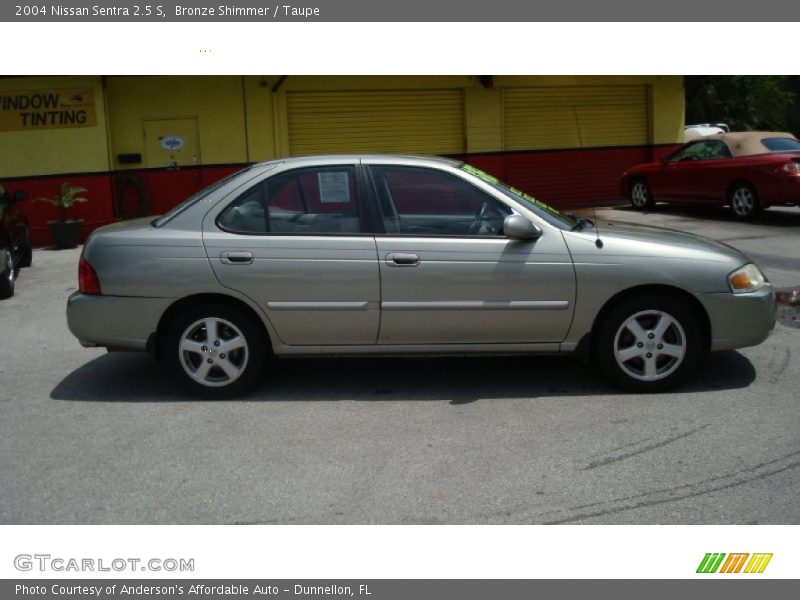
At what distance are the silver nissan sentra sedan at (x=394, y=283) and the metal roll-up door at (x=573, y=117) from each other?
39.6 feet

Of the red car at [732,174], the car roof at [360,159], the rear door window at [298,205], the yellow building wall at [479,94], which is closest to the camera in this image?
the rear door window at [298,205]

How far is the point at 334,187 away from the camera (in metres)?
6.18

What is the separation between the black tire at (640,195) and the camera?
1711 cm

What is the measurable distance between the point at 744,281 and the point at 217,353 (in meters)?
3.55

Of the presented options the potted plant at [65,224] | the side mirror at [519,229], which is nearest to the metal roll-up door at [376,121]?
the potted plant at [65,224]

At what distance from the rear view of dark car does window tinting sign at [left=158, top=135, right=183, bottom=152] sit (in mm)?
4213

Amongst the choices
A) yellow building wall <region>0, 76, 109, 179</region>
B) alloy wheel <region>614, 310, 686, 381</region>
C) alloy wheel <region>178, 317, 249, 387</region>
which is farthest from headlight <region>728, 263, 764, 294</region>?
yellow building wall <region>0, 76, 109, 179</region>

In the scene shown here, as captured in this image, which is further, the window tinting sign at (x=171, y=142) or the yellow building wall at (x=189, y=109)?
the window tinting sign at (x=171, y=142)

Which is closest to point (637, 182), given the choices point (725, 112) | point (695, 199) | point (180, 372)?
point (695, 199)

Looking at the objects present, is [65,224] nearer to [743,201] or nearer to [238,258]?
[238,258]

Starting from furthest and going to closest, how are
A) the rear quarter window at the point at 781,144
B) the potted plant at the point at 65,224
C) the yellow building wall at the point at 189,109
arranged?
the yellow building wall at the point at 189,109 → the rear quarter window at the point at 781,144 → the potted plant at the point at 65,224

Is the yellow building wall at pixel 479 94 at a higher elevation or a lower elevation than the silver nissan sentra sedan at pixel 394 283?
higher

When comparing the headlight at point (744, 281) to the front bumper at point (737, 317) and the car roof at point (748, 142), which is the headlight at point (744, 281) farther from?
the car roof at point (748, 142)

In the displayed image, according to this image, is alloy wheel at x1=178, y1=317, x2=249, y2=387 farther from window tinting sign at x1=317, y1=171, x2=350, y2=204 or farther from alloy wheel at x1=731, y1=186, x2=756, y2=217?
alloy wheel at x1=731, y1=186, x2=756, y2=217
